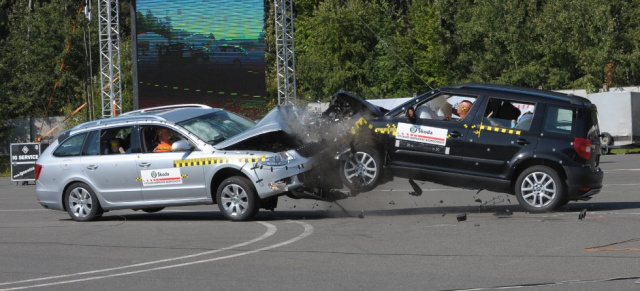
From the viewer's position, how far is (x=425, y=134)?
13.0 meters

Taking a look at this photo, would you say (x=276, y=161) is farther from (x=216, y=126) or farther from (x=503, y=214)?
(x=503, y=214)

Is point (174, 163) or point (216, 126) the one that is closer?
point (174, 163)

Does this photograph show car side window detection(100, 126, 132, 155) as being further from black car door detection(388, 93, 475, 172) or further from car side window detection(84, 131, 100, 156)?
black car door detection(388, 93, 475, 172)

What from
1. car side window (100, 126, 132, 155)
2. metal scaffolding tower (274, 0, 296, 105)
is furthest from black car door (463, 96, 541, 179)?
metal scaffolding tower (274, 0, 296, 105)

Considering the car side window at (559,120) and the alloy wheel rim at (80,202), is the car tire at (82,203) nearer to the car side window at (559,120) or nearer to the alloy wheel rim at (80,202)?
the alloy wheel rim at (80,202)

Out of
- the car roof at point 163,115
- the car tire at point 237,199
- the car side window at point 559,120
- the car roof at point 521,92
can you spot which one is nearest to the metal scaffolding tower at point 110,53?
the car roof at point 163,115

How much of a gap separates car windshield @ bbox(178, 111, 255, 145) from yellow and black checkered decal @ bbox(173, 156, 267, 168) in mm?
366

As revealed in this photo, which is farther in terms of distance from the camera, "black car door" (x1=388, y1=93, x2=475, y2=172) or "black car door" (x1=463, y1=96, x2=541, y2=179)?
"black car door" (x1=388, y1=93, x2=475, y2=172)

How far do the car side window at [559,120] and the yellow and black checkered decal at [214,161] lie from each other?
13.1ft

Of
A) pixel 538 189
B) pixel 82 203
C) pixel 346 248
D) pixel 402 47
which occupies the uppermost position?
pixel 402 47

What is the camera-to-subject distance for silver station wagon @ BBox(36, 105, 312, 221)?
1293cm

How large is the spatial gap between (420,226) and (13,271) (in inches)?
204

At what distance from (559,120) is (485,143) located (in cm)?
106

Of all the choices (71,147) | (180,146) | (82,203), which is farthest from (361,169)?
(71,147)
